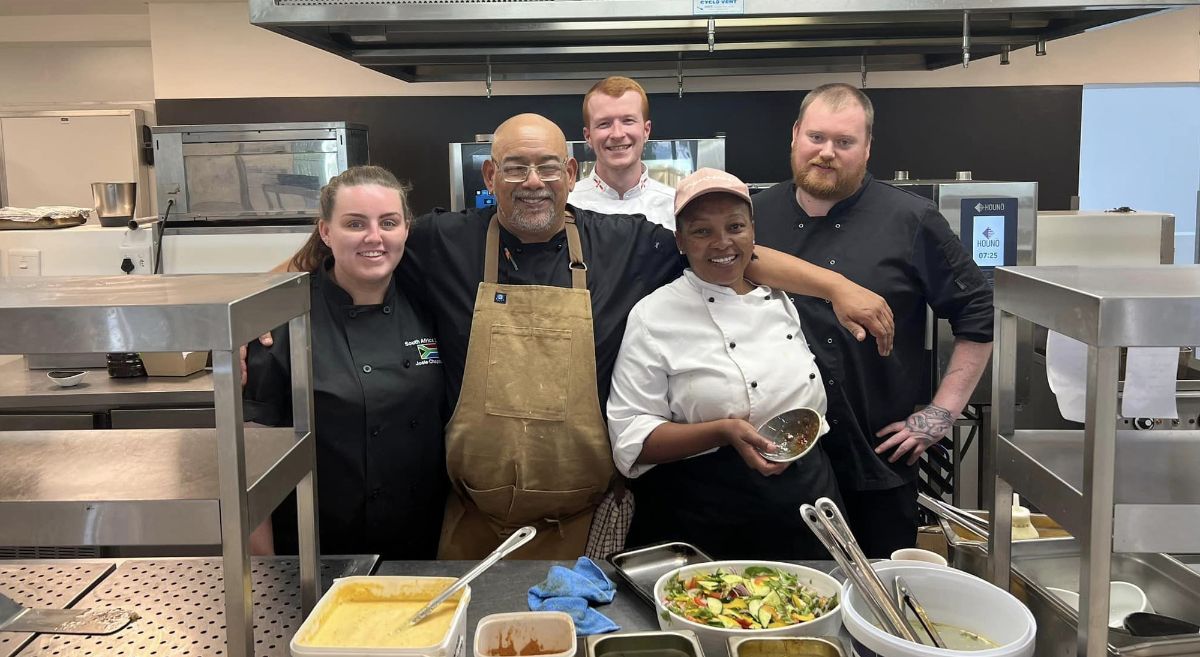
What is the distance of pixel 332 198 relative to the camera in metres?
2.02

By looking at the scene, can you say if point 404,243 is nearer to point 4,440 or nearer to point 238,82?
point 4,440

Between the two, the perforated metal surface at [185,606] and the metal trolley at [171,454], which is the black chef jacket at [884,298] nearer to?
the perforated metal surface at [185,606]

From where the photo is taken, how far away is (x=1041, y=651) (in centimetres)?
128

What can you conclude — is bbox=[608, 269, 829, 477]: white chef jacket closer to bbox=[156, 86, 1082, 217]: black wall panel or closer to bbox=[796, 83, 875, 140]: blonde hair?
bbox=[796, 83, 875, 140]: blonde hair

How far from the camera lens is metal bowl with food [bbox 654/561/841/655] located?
1.27 m

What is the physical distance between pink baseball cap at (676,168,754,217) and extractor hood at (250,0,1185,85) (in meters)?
0.58

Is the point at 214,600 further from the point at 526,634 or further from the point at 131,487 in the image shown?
the point at 526,634

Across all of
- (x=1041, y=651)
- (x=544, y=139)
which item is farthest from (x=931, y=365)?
(x=1041, y=651)

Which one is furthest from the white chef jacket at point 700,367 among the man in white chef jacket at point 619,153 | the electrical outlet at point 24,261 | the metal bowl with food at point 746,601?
the electrical outlet at point 24,261

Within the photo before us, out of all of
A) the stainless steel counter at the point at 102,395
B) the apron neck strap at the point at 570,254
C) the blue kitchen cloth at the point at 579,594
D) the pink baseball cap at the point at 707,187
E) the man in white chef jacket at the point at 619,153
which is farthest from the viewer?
the stainless steel counter at the point at 102,395

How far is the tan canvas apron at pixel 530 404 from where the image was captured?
1.99 meters

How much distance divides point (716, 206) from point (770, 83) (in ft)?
12.0

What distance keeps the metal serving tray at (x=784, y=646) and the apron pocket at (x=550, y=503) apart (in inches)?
34.4

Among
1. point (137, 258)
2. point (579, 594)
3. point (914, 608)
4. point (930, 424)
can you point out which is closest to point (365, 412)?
point (579, 594)
